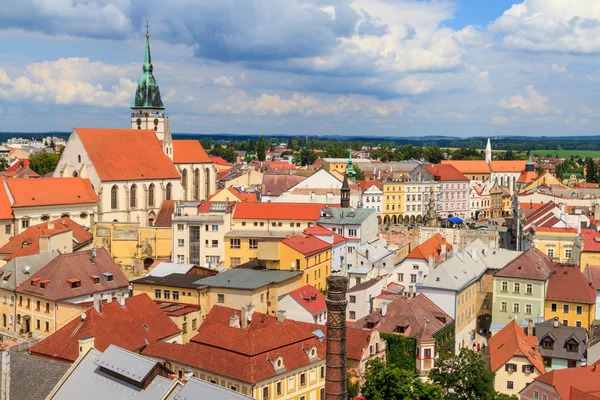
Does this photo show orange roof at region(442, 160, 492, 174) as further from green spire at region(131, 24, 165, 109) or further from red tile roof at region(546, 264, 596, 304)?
red tile roof at region(546, 264, 596, 304)

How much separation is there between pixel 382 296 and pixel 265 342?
21026mm

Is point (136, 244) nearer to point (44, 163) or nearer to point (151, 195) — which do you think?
point (151, 195)

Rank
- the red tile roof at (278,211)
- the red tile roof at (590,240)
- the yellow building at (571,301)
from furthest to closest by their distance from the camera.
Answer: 1. the red tile roof at (278,211)
2. the red tile roof at (590,240)
3. the yellow building at (571,301)

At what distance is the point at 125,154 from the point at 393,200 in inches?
1956

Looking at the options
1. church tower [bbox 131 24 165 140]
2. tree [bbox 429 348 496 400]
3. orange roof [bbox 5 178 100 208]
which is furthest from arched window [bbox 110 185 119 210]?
tree [bbox 429 348 496 400]

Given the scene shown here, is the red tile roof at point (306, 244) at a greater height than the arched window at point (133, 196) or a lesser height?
lesser

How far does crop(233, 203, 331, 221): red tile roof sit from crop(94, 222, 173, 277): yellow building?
816 centimetres

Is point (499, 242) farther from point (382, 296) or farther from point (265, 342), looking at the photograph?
point (265, 342)

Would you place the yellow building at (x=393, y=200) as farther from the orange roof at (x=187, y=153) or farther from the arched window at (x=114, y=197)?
the arched window at (x=114, y=197)

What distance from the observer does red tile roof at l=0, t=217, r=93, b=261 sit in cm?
6719

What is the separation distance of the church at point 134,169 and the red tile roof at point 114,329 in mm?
45873

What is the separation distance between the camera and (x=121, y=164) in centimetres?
9500

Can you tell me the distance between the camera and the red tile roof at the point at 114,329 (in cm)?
4072

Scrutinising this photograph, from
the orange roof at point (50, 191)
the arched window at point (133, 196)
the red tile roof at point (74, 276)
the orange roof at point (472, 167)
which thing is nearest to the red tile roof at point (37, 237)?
the orange roof at point (50, 191)
